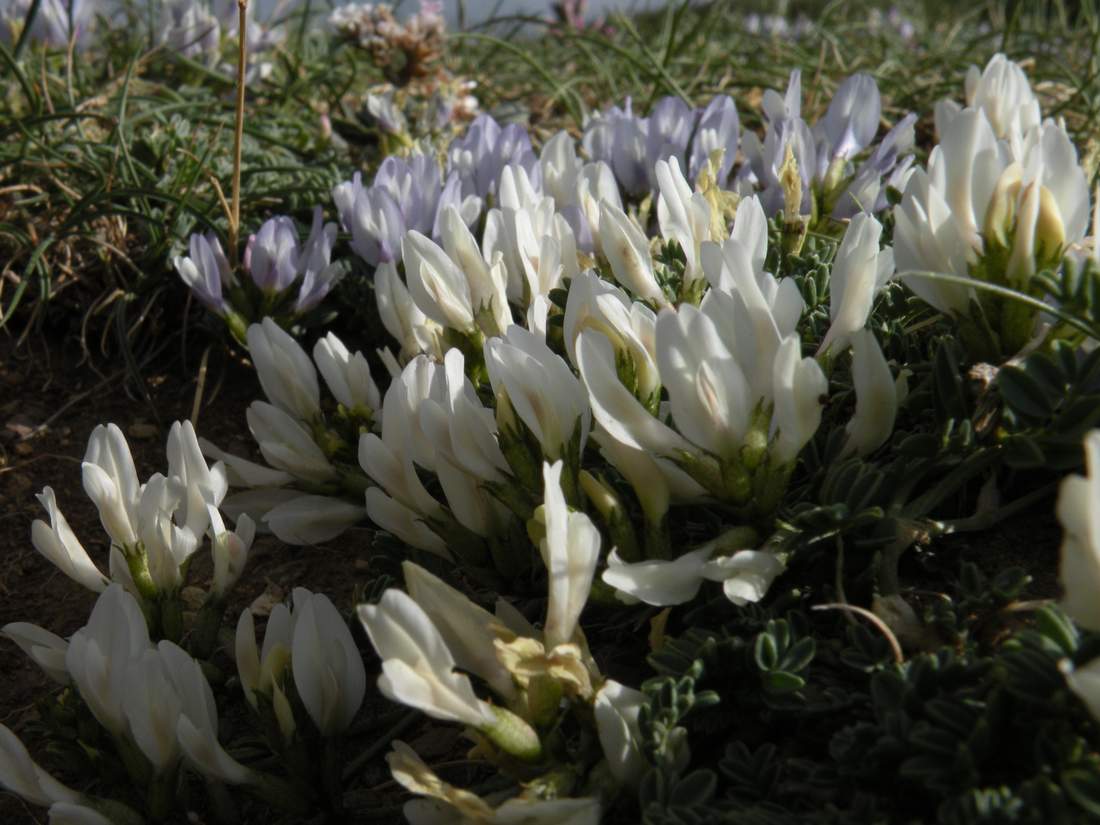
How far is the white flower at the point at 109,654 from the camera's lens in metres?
1.16

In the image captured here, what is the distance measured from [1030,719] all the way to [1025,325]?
456 mm

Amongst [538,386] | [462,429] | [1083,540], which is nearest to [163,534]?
[462,429]

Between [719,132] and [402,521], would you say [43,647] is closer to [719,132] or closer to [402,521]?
[402,521]

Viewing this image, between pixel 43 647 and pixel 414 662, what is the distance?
0.57m

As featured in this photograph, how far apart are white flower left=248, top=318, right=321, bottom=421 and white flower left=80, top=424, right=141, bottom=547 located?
0.25 metres

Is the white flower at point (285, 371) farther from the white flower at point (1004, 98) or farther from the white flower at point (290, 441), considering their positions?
the white flower at point (1004, 98)

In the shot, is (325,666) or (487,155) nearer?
(325,666)

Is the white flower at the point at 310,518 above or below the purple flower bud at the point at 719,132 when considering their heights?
below

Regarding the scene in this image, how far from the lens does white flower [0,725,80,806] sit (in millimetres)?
1138

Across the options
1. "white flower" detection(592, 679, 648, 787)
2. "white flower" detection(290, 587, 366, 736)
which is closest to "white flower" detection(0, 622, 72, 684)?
"white flower" detection(290, 587, 366, 736)

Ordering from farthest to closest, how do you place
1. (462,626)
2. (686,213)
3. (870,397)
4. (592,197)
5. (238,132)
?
(238,132)
(592,197)
(686,213)
(870,397)
(462,626)

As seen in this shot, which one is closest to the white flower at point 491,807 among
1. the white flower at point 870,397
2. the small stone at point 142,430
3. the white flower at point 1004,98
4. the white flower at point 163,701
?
the white flower at point 163,701

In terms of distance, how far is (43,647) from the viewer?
1291 mm

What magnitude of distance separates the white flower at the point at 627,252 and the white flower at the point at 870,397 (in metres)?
0.29
